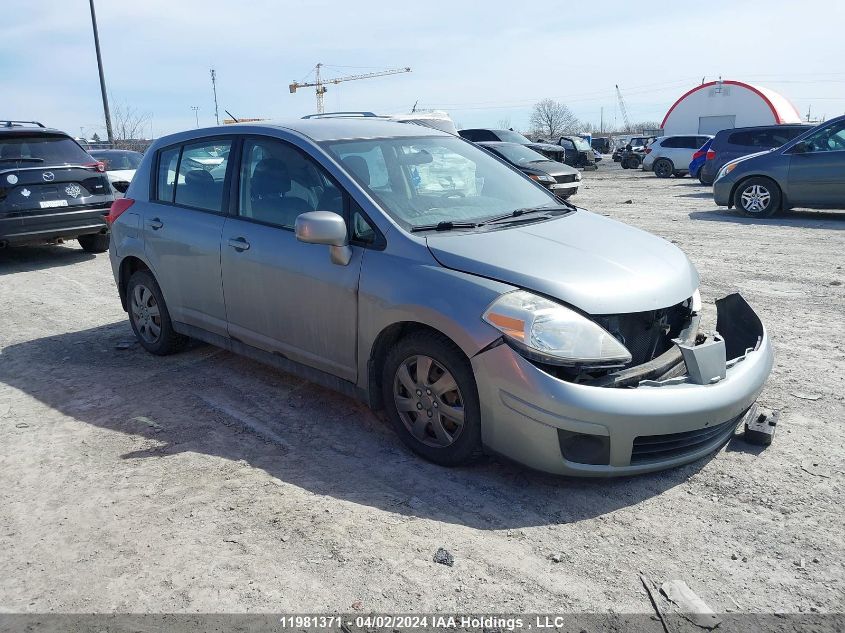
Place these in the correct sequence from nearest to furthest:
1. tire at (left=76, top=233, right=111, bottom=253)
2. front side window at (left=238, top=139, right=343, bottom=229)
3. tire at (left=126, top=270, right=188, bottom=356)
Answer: front side window at (left=238, top=139, right=343, bottom=229) → tire at (left=126, top=270, right=188, bottom=356) → tire at (left=76, top=233, right=111, bottom=253)

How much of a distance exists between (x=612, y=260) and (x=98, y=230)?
8.58m

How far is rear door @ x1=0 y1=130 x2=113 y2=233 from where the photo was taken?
30.7 feet

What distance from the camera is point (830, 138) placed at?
39.0ft

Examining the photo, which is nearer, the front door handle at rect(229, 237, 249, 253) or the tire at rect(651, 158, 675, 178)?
the front door handle at rect(229, 237, 249, 253)

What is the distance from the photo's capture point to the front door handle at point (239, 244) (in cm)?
464

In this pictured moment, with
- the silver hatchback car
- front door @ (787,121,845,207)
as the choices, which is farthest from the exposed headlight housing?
front door @ (787,121,845,207)

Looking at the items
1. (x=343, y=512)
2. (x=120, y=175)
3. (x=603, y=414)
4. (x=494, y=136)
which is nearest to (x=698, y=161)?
(x=494, y=136)

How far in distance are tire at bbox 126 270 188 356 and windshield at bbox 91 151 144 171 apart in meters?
10.2

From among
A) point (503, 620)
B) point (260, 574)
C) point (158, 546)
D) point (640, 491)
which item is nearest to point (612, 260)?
point (640, 491)

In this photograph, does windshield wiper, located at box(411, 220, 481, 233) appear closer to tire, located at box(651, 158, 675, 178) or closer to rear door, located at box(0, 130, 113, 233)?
rear door, located at box(0, 130, 113, 233)

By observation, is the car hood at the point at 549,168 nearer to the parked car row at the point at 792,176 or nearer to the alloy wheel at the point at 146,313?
the parked car row at the point at 792,176

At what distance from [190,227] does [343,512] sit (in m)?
2.66

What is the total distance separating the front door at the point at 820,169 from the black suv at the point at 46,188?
10.9 m

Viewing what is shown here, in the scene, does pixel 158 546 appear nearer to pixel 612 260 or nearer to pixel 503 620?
pixel 503 620
